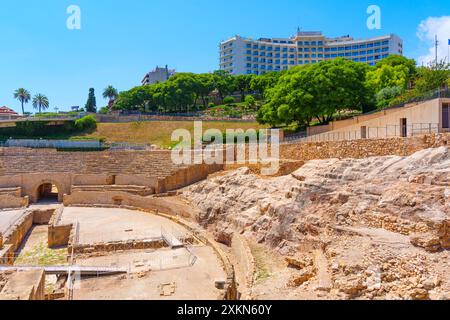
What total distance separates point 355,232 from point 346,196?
2.85 metres

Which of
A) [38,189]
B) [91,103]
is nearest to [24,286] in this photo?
[38,189]

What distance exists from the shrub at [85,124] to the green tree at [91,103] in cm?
2200

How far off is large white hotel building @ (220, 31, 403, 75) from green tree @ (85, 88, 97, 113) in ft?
132

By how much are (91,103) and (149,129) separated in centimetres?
Result: 2943

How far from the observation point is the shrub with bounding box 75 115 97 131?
52.3 metres

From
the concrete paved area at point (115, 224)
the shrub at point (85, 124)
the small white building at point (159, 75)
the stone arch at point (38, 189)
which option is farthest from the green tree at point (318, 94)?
the small white building at point (159, 75)

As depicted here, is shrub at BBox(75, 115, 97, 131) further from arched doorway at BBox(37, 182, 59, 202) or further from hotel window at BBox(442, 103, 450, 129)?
hotel window at BBox(442, 103, 450, 129)

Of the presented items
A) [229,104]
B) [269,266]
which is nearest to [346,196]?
[269,266]

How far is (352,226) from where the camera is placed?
14312mm

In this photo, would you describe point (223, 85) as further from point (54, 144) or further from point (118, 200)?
point (118, 200)

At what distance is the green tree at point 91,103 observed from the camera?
7362 cm
